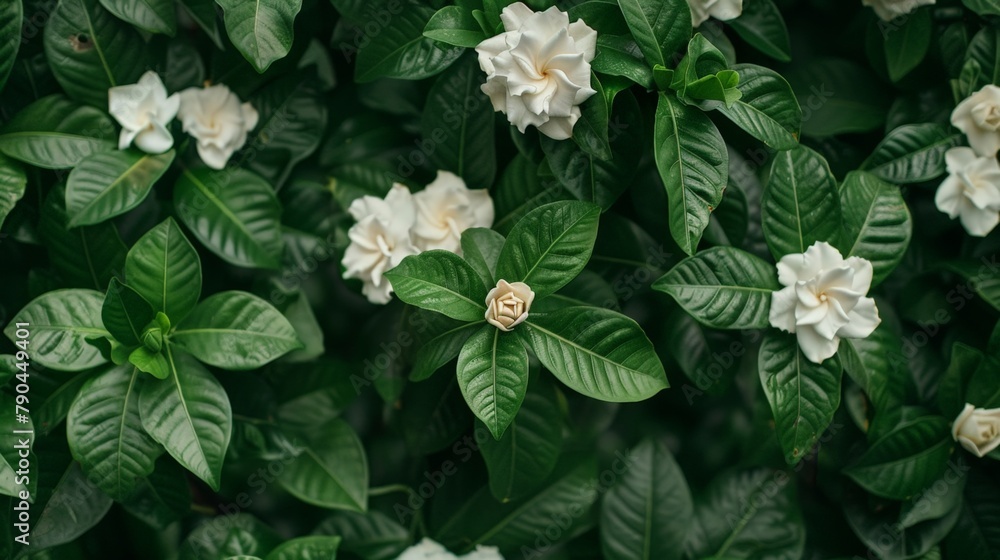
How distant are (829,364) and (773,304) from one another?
0.12 metres

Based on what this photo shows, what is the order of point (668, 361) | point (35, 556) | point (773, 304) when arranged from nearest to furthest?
point (773, 304) < point (35, 556) < point (668, 361)

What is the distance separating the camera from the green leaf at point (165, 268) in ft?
3.87

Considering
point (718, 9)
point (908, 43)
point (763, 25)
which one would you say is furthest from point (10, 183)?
point (908, 43)

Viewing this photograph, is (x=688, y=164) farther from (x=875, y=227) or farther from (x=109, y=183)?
(x=109, y=183)

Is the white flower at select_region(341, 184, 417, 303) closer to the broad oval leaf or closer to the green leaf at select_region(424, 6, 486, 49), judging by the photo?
the green leaf at select_region(424, 6, 486, 49)

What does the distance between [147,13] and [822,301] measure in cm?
112

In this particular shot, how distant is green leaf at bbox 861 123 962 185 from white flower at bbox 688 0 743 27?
348 mm

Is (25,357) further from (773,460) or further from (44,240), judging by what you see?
(773,460)

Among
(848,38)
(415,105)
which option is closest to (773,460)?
(848,38)

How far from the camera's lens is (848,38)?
145 cm

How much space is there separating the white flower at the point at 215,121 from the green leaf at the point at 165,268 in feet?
0.62

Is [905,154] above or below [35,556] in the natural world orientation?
above

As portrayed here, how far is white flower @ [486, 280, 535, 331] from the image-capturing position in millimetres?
1095

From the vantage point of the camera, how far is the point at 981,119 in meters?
1.26
